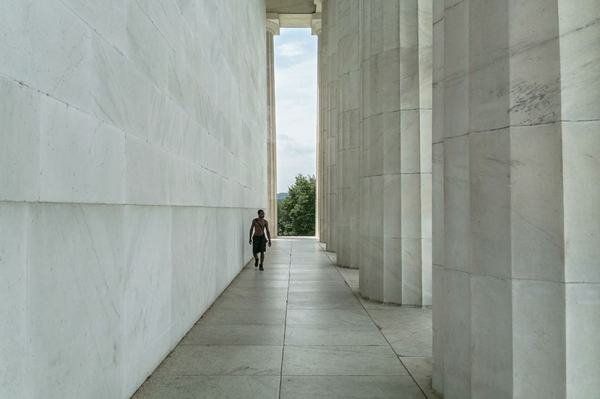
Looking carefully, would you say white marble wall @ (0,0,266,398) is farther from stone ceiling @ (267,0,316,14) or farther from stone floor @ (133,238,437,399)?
stone ceiling @ (267,0,316,14)

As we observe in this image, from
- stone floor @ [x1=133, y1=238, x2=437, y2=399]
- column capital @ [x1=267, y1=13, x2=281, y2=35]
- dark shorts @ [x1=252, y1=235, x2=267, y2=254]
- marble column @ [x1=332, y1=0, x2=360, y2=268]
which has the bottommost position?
stone floor @ [x1=133, y1=238, x2=437, y2=399]

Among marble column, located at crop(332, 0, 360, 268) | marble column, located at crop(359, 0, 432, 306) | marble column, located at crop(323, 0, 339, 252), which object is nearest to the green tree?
marble column, located at crop(323, 0, 339, 252)

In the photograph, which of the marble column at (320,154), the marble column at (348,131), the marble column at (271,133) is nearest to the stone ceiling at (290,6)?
the marble column at (271,133)

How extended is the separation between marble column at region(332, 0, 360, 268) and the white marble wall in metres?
8.42

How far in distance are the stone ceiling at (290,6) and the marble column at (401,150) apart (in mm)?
24599

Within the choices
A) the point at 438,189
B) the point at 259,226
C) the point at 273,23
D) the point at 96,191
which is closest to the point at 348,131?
the point at 259,226

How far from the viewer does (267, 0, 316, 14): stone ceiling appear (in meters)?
33.9

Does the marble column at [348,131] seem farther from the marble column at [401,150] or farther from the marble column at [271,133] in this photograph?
the marble column at [271,133]

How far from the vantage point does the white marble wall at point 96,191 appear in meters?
3.31

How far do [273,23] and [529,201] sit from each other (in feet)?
111

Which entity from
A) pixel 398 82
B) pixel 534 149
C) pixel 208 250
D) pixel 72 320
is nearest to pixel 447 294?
pixel 534 149

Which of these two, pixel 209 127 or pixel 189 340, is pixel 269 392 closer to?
pixel 189 340

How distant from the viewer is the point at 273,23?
3547cm

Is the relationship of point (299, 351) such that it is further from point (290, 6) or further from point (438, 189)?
point (290, 6)
